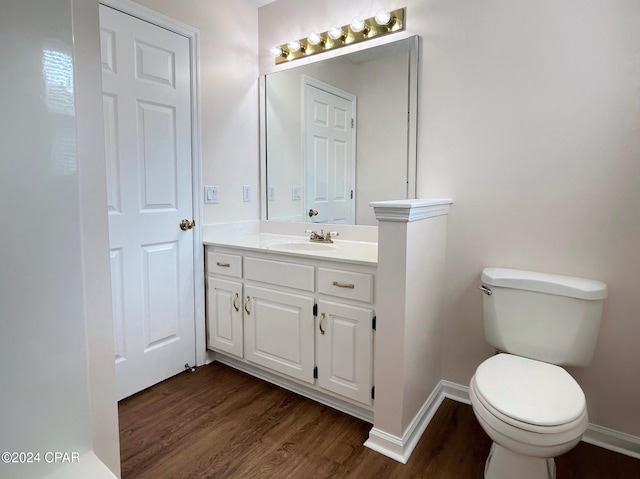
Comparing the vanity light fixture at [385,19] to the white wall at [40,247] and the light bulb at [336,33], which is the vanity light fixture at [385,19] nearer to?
the light bulb at [336,33]

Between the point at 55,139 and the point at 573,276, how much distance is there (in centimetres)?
195

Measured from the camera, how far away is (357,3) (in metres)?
2.26

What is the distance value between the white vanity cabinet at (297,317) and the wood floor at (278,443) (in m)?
0.19

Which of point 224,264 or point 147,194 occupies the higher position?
point 147,194

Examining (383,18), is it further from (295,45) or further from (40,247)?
(40,247)

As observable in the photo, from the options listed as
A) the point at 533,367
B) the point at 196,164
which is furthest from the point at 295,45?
the point at 533,367

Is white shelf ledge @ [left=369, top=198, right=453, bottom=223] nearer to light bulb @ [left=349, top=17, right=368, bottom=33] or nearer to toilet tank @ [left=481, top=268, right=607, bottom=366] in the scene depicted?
toilet tank @ [left=481, top=268, right=607, bottom=366]

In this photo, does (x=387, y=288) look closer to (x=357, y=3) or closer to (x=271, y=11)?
(x=357, y=3)

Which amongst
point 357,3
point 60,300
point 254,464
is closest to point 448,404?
point 254,464

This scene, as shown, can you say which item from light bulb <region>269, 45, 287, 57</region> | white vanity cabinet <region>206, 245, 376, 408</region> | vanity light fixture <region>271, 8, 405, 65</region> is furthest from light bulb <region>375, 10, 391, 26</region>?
white vanity cabinet <region>206, 245, 376, 408</region>

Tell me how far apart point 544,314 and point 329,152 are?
150 cm

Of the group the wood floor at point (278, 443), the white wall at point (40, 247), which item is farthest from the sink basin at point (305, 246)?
the white wall at point (40, 247)

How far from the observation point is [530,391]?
1356 millimetres

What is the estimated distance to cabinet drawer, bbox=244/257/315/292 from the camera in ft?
6.40
